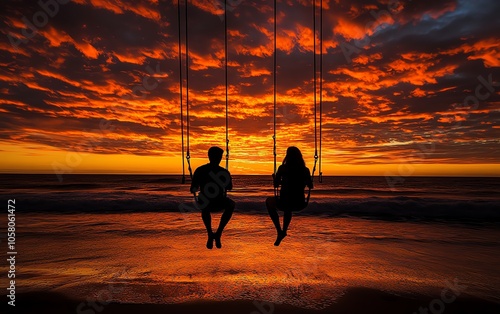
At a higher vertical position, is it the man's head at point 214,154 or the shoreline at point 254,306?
the man's head at point 214,154

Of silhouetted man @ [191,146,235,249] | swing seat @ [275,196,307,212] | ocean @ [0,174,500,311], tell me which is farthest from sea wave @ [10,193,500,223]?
silhouetted man @ [191,146,235,249]

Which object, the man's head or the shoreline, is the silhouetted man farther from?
the shoreline

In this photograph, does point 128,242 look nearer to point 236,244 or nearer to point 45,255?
point 45,255

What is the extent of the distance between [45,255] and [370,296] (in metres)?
8.06

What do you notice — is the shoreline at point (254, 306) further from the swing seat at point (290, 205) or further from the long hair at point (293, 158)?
the long hair at point (293, 158)

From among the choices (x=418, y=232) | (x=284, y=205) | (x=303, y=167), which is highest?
(x=303, y=167)

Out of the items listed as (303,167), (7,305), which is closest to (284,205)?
(303,167)

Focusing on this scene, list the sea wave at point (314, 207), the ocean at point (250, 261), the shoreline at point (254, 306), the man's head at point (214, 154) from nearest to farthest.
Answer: the shoreline at point (254, 306)
the ocean at point (250, 261)
the man's head at point (214, 154)
the sea wave at point (314, 207)

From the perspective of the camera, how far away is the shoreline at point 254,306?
214 inches

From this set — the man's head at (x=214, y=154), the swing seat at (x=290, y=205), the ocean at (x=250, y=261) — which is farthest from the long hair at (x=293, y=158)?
the ocean at (x=250, y=261)

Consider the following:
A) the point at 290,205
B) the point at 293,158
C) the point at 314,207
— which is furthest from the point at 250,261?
the point at 314,207

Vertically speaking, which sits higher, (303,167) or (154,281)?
(303,167)

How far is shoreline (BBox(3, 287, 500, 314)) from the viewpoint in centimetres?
544

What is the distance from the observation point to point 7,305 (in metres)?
5.55
